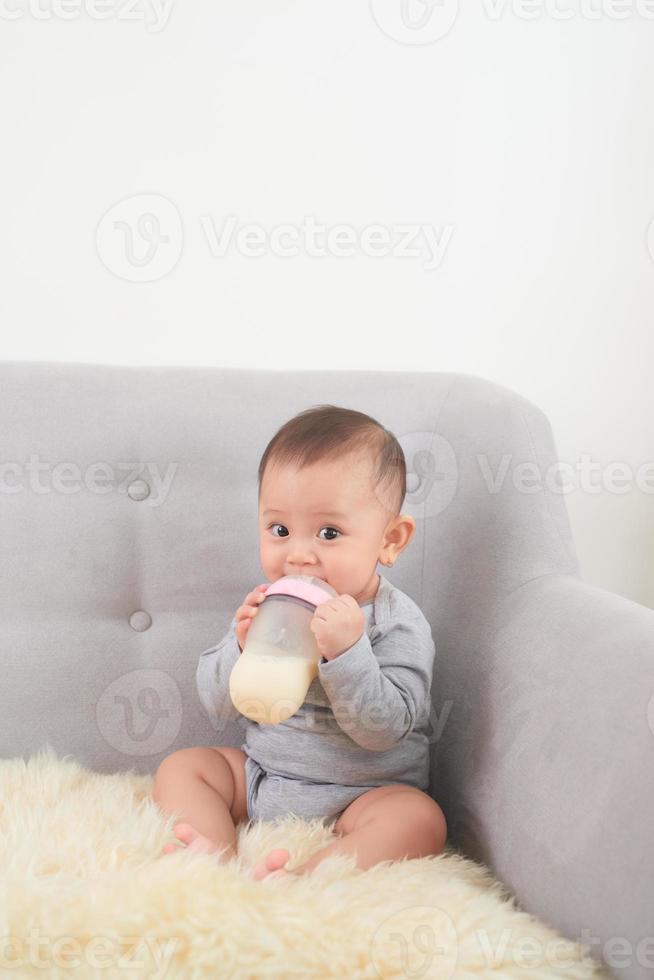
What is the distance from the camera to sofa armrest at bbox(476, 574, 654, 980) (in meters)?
0.77

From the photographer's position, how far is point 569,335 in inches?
71.8

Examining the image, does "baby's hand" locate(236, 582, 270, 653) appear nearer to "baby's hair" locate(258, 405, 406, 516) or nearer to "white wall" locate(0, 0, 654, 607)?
"baby's hair" locate(258, 405, 406, 516)

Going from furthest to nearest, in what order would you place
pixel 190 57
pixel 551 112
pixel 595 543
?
pixel 595 543
pixel 551 112
pixel 190 57

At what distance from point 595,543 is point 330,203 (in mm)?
834

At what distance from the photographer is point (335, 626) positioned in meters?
0.97

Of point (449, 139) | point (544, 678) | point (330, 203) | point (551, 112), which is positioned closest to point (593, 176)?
point (551, 112)

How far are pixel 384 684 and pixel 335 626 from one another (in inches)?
4.3

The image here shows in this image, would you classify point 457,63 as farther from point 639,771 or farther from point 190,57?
point 639,771

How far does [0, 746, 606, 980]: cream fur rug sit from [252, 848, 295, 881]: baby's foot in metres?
0.04

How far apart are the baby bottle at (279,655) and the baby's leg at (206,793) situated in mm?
142

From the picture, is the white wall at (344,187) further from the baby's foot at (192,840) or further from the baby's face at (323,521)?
the baby's foot at (192,840)

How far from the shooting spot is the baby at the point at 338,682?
101 cm

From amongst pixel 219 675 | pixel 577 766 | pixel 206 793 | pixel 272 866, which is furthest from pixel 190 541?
pixel 577 766

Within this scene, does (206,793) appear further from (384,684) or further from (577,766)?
(577,766)
